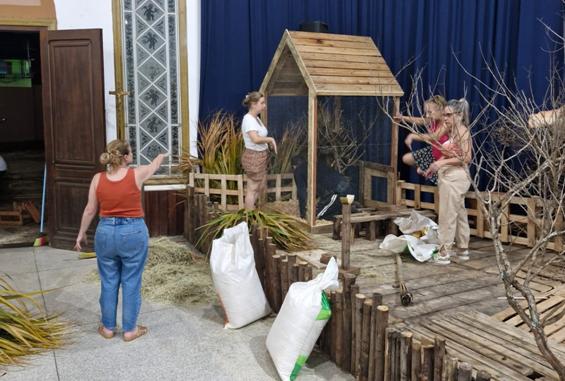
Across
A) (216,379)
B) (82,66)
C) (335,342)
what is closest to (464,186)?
(335,342)

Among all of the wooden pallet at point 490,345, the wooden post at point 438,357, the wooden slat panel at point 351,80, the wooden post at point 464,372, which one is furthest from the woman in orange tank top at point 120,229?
the wooden slat panel at point 351,80

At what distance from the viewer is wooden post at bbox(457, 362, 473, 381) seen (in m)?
2.76

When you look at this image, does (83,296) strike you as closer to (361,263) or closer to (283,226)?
(283,226)

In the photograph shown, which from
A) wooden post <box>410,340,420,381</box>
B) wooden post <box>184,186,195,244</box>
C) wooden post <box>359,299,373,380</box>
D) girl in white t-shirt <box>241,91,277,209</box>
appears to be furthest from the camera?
wooden post <box>184,186,195,244</box>

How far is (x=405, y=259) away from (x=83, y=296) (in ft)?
9.48

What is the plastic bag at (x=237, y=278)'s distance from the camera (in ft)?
13.7

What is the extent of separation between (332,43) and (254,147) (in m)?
1.62

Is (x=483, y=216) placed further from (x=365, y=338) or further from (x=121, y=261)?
(x=121, y=261)

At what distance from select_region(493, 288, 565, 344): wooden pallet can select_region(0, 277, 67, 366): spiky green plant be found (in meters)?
3.03

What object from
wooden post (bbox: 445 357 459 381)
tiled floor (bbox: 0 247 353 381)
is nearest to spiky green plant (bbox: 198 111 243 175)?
tiled floor (bbox: 0 247 353 381)

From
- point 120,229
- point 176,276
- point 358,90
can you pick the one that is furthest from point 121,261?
point 358,90

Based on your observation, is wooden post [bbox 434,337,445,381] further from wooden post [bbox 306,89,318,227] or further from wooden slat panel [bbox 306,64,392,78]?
wooden slat panel [bbox 306,64,392,78]

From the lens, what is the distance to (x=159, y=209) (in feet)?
23.2

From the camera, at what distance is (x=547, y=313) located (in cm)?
388
